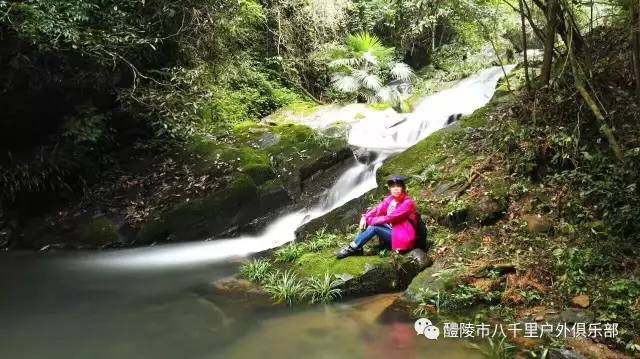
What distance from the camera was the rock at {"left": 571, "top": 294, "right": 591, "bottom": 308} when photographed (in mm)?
4876

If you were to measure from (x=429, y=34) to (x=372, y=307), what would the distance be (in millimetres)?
18186

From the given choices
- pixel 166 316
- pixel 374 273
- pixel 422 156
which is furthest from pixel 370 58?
pixel 166 316

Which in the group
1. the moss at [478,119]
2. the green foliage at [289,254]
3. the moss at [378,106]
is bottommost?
the green foliage at [289,254]

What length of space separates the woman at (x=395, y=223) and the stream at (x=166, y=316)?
0.82 metres

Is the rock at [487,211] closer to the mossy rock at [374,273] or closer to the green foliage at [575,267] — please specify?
the mossy rock at [374,273]

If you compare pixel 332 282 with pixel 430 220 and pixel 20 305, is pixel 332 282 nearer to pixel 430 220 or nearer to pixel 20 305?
pixel 430 220

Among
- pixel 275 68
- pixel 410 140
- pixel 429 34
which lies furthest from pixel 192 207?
pixel 429 34

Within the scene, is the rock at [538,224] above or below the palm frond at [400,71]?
below

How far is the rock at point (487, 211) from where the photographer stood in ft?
A: 21.9

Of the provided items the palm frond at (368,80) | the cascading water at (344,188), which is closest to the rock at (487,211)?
the cascading water at (344,188)

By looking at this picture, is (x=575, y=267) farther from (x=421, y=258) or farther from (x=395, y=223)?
(x=395, y=223)

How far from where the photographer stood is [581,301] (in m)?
4.91

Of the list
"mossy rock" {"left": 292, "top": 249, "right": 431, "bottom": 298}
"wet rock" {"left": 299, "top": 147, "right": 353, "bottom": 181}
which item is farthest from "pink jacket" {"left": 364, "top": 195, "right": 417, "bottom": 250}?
"wet rock" {"left": 299, "top": 147, "right": 353, "bottom": 181}

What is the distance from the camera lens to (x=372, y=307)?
5.76m
